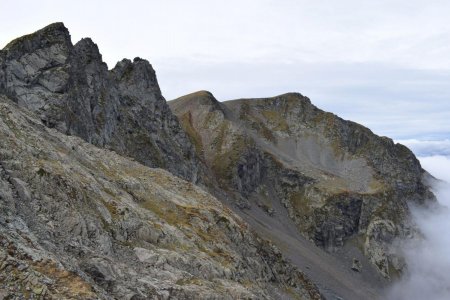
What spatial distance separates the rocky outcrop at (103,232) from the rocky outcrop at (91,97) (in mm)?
35982

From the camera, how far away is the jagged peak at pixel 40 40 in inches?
3929

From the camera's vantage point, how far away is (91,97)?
388ft

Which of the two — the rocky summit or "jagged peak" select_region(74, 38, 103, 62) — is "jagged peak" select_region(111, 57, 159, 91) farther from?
the rocky summit

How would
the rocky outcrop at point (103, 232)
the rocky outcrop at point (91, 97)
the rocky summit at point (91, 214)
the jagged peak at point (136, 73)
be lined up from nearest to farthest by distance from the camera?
the rocky outcrop at point (103, 232), the rocky summit at point (91, 214), the rocky outcrop at point (91, 97), the jagged peak at point (136, 73)

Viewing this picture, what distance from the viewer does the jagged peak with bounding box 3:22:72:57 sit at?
99.8 m

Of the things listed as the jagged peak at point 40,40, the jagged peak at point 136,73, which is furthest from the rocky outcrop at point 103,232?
the jagged peak at point 136,73

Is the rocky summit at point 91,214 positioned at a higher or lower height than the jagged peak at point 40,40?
lower

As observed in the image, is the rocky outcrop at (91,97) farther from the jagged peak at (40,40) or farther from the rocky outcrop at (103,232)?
the rocky outcrop at (103,232)

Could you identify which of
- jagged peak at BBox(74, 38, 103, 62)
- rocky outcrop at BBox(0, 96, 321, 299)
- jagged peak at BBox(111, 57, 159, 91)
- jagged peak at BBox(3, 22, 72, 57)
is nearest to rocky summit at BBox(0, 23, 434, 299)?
rocky outcrop at BBox(0, 96, 321, 299)

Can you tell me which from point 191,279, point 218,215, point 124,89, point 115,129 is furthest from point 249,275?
point 124,89

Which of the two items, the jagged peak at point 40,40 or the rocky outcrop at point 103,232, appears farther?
the jagged peak at point 40,40

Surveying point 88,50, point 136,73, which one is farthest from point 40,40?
point 136,73

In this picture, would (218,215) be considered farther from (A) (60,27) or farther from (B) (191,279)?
(A) (60,27)

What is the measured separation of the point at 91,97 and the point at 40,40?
61.5ft
